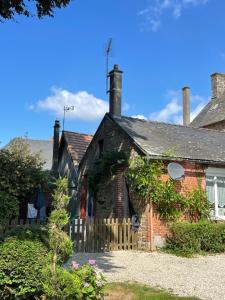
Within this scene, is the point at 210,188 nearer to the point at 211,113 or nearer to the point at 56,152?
the point at 56,152

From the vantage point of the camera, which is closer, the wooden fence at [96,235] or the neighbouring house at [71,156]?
the wooden fence at [96,235]

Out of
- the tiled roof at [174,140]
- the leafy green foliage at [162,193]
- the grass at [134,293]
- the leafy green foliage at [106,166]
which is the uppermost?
the tiled roof at [174,140]

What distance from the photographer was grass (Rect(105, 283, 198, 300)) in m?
7.27

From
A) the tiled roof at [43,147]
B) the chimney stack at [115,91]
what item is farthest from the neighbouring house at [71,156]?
the tiled roof at [43,147]

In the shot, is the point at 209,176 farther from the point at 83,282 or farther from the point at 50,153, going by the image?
the point at 50,153

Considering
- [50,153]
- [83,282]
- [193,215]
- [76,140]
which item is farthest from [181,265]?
[50,153]

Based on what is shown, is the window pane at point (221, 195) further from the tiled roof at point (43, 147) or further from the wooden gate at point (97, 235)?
the tiled roof at point (43, 147)

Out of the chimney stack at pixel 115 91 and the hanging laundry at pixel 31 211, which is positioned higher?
the chimney stack at pixel 115 91

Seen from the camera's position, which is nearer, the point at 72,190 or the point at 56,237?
the point at 56,237

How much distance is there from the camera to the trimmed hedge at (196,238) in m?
13.8

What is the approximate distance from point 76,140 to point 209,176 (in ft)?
40.7

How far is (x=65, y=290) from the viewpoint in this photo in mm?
5805

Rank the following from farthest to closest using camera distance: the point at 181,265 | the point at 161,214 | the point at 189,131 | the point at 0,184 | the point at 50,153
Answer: the point at 50,153
the point at 189,131
the point at 0,184
the point at 161,214
the point at 181,265

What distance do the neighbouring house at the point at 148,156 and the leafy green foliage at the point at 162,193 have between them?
1.07 ft
